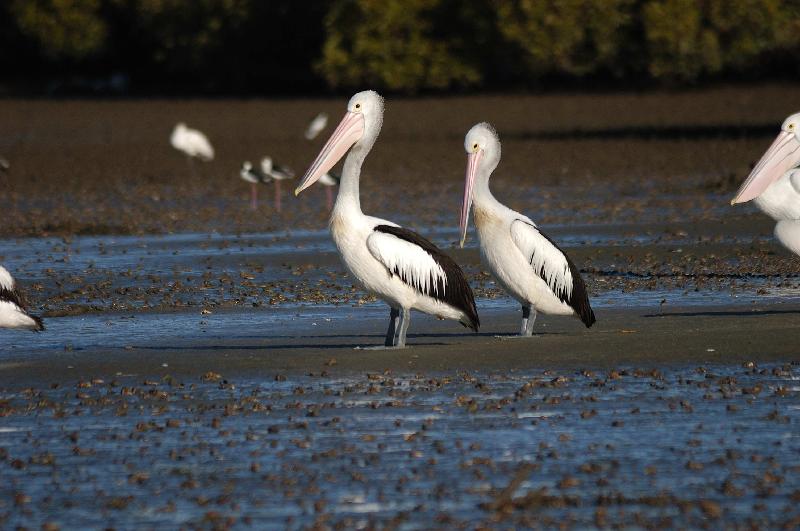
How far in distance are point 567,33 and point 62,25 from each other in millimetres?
21354

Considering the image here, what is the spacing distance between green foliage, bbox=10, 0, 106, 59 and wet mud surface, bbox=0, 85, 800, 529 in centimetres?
4243

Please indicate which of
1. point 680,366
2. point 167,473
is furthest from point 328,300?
point 167,473

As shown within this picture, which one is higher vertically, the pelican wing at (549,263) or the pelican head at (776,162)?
the pelican head at (776,162)

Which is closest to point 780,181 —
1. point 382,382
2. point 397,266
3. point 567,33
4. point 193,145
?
point 397,266

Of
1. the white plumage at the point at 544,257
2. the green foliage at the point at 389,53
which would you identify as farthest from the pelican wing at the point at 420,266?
the green foliage at the point at 389,53

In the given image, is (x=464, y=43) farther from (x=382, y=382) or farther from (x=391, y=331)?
(x=382, y=382)

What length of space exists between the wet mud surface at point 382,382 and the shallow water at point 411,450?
0.01 m

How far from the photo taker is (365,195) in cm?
1961

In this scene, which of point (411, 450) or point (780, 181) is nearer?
point (411, 450)

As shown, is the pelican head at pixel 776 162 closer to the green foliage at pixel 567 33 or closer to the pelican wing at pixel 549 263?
the pelican wing at pixel 549 263

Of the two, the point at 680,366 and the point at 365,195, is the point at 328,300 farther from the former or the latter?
the point at 365,195

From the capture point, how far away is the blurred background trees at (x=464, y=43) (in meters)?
44.8

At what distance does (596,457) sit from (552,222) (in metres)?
10.0

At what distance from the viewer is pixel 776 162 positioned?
10.7 meters
